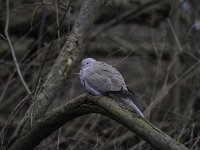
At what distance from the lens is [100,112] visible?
3.64 metres

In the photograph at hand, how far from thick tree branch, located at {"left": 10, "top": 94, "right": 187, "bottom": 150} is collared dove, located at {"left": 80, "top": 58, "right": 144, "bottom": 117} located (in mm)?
95

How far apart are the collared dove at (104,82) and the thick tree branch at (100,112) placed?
0.09m

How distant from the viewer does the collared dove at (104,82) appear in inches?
144

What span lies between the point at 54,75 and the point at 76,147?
127cm

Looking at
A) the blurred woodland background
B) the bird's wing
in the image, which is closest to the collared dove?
the bird's wing

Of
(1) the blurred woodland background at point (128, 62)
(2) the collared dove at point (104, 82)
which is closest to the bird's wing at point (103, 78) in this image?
(2) the collared dove at point (104, 82)

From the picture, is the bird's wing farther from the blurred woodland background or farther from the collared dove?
the blurred woodland background

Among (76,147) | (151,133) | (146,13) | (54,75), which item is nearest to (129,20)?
(146,13)

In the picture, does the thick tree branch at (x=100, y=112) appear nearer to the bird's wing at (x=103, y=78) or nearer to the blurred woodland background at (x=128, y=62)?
the bird's wing at (x=103, y=78)

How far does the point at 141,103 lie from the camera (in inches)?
262

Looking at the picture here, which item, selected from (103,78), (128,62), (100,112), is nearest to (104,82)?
(103,78)

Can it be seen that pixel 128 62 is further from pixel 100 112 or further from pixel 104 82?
pixel 100 112

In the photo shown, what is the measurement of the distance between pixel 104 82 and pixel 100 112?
0.75ft

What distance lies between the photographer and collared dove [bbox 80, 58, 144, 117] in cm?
366
